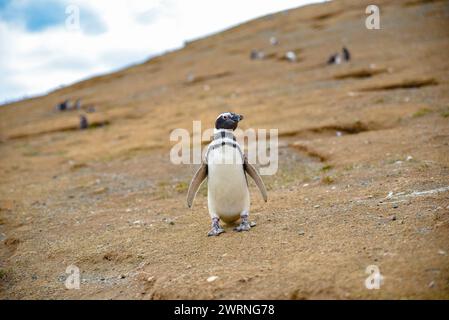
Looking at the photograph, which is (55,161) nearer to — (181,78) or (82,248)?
(82,248)

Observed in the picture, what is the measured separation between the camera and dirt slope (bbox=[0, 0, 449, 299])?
173 inches

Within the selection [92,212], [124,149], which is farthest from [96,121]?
[92,212]

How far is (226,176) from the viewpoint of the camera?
6039 millimetres

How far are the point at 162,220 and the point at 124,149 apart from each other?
8936 millimetres

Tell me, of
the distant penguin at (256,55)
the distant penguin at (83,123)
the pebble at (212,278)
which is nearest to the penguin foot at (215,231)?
the pebble at (212,278)

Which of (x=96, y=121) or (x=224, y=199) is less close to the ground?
(x=96, y=121)

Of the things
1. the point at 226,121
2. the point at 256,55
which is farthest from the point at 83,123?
the point at 226,121

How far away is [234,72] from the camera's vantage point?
99.4 feet

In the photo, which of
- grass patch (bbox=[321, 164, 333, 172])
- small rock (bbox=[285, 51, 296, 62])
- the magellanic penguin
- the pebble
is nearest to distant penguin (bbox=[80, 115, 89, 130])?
small rock (bbox=[285, 51, 296, 62])

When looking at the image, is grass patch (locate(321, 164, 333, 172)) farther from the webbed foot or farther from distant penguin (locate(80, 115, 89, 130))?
distant penguin (locate(80, 115, 89, 130))

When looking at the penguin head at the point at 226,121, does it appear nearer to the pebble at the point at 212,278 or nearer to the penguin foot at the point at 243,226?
the penguin foot at the point at 243,226

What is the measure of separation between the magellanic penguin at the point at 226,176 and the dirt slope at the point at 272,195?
1.23 ft

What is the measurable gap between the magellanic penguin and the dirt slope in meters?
0.37

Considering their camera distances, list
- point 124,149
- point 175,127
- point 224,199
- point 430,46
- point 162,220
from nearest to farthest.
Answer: point 224,199 → point 162,220 → point 124,149 → point 175,127 → point 430,46
